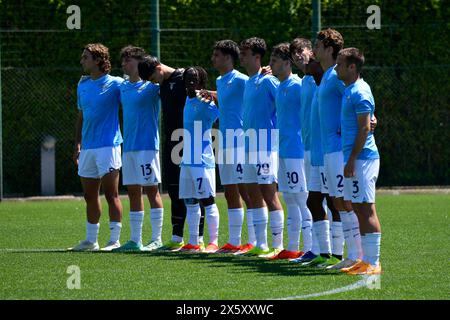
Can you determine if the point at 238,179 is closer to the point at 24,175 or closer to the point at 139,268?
the point at 139,268

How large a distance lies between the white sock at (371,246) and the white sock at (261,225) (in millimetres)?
2164

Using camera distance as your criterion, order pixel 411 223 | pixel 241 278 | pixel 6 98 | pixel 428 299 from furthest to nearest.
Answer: pixel 6 98 < pixel 411 223 < pixel 241 278 < pixel 428 299

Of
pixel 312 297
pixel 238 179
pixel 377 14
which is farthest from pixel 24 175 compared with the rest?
pixel 312 297

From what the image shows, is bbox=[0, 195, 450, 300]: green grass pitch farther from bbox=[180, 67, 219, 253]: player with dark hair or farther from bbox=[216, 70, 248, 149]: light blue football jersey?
bbox=[216, 70, 248, 149]: light blue football jersey

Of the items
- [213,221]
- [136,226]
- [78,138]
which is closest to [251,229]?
[213,221]

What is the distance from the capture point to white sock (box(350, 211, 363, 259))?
10.7m

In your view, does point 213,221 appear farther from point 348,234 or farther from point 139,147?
point 348,234

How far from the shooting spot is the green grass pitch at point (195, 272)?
9.16m

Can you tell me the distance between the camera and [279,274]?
34.2 ft

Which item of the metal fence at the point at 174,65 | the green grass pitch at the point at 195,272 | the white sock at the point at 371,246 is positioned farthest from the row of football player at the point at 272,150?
the metal fence at the point at 174,65

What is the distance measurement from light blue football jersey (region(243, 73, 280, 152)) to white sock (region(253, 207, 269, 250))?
0.70m

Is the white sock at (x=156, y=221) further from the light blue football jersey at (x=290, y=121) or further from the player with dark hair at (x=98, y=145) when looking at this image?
the light blue football jersey at (x=290, y=121)

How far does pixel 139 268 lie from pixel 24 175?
10637 millimetres

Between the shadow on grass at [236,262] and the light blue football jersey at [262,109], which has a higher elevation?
the light blue football jersey at [262,109]
